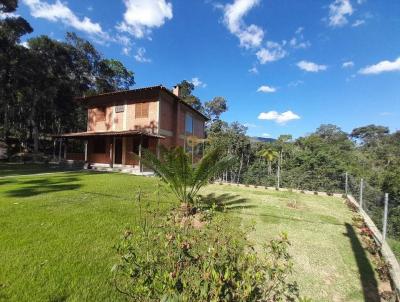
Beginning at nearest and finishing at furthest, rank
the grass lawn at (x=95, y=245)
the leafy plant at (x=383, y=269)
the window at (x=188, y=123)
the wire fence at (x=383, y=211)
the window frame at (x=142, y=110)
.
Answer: the grass lawn at (x=95, y=245) → the leafy plant at (x=383, y=269) → the wire fence at (x=383, y=211) → the window frame at (x=142, y=110) → the window at (x=188, y=123)

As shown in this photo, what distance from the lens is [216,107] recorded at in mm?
45375

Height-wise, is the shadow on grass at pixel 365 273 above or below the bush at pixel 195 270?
below

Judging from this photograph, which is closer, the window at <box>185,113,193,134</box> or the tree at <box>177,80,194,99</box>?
the window at <box>185,113,193,134</box>

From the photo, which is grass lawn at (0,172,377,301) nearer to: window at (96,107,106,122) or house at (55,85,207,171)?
house at (55,85,207,171)

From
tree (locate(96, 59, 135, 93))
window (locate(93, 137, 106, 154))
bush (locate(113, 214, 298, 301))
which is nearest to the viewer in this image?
bush (locate(113, 214, 298, 301))

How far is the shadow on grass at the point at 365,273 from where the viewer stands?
3.37m

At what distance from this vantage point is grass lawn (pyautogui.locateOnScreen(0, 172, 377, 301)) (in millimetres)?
3111

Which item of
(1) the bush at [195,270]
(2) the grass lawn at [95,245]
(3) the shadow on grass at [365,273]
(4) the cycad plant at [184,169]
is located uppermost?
(4) the cycad plant at [184,169]

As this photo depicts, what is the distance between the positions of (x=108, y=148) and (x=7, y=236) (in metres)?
16.6

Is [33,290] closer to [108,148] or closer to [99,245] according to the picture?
[99,245]

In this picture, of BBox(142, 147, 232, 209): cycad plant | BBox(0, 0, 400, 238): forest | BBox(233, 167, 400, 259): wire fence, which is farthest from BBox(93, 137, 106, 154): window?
BBox(142, 147, 232, 209): cycad plant

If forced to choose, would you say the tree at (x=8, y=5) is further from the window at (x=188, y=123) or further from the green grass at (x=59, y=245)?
the green grass at (x=59, y=245)

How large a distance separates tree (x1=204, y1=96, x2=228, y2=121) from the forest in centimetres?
301

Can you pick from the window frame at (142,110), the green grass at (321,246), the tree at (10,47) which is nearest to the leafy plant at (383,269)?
the green grass at (321,246)
